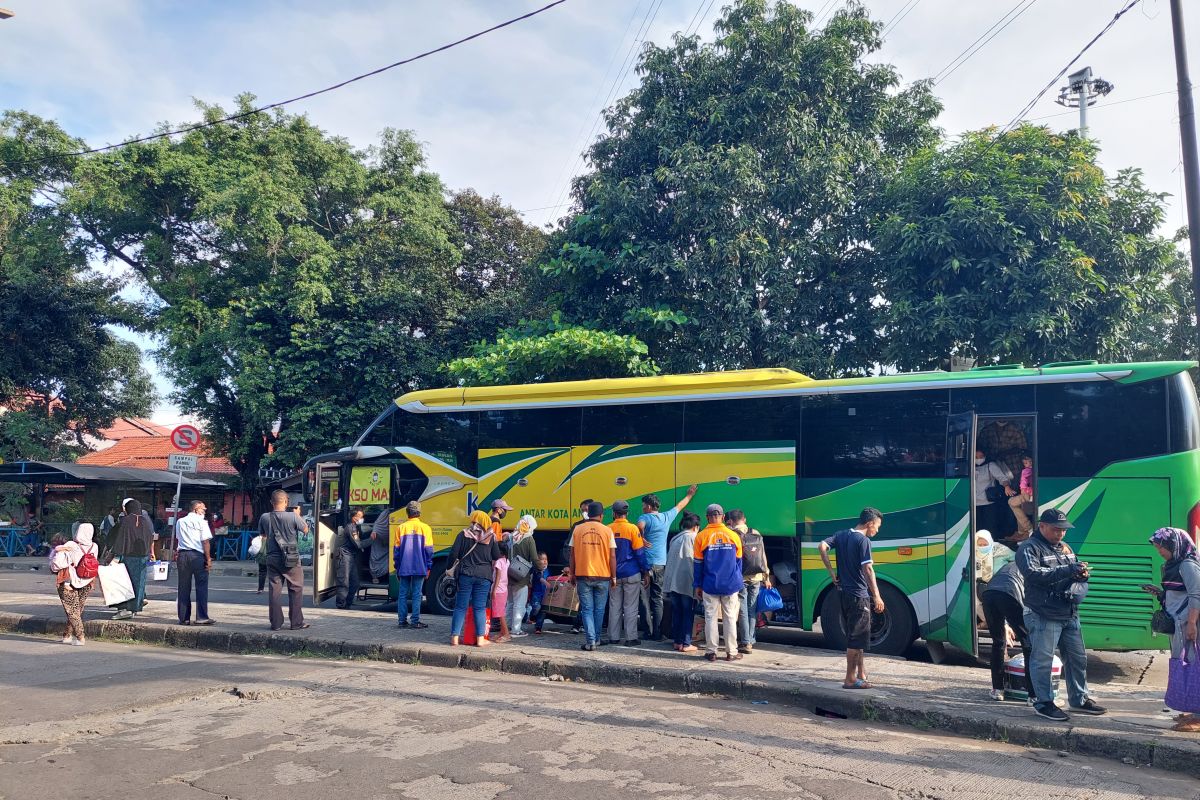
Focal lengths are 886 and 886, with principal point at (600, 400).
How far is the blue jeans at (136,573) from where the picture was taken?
1210 cm

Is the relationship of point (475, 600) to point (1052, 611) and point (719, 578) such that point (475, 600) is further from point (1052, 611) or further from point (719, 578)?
point (1052, 611)

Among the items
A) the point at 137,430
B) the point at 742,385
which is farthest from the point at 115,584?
the point at 137,430

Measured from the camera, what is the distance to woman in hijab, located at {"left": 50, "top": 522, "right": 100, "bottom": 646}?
35.8ft

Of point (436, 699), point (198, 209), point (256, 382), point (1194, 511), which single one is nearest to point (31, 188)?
point (198, 209)

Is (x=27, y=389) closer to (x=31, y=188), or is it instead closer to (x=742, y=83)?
(x=31, y=188)

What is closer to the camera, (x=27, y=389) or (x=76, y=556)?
(x=76, y=556)

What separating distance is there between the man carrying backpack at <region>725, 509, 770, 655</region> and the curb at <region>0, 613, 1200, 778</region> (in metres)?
1.47

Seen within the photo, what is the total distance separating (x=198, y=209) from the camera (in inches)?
853

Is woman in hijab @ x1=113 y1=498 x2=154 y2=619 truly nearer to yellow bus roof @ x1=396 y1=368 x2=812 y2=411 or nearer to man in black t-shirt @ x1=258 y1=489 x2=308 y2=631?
man in black t-shirt @ x1=258 y1=489 x2=308 y2=631

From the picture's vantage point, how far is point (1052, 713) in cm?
710

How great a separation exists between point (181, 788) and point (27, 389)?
2820 cm

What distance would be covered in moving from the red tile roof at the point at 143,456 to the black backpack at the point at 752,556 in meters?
32.8

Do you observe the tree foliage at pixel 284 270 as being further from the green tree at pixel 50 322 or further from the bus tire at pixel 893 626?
the bus tire at pixel 893 626

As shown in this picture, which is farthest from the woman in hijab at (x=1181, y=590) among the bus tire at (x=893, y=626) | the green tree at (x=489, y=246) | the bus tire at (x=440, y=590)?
the green tree at (x=489, y=246)
